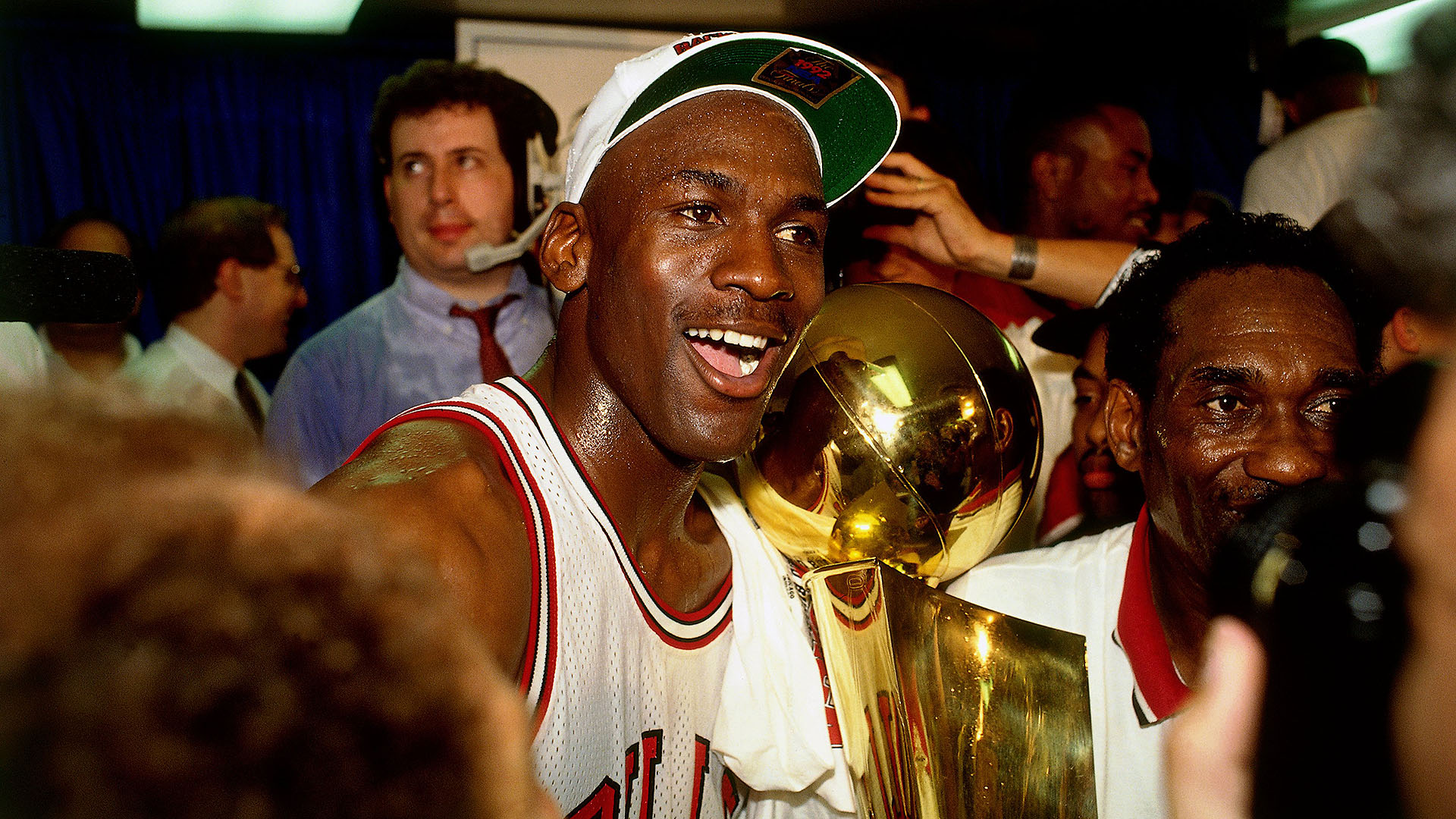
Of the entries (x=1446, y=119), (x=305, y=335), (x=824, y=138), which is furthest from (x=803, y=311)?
(x=305, y=335)

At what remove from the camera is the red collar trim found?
68.2 inches

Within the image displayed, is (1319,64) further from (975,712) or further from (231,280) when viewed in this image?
(231,280)

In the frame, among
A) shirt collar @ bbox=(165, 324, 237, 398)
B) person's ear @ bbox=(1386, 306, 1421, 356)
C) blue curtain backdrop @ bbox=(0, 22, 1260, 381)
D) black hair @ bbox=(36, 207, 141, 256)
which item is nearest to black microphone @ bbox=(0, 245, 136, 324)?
person's ear @ bbox=(1386, 306, 1421, 356)

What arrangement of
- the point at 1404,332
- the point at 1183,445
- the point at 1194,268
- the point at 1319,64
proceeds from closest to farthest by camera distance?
the point at 1183,445 < the point at 1194,268 < the point at 1404,332 < the point at 1319,64

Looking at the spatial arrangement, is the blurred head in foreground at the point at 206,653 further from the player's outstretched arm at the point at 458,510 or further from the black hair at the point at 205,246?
the black hair at the point at 205,246

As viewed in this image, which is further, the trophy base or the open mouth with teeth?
the open mouth with teeth

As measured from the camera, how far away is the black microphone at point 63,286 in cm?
75

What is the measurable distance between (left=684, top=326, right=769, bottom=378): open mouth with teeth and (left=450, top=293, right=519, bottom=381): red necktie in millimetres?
2152

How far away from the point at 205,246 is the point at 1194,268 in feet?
12.5

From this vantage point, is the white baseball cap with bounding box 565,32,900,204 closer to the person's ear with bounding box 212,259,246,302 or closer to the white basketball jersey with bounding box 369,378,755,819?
the white basketball jersey with bounding box 369,378,755,819

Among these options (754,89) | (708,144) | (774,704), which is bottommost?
(774,704)

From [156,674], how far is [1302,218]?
352cm

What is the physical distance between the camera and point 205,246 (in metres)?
4.20

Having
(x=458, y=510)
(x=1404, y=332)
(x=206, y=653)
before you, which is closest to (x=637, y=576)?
(x=458, y=510)
